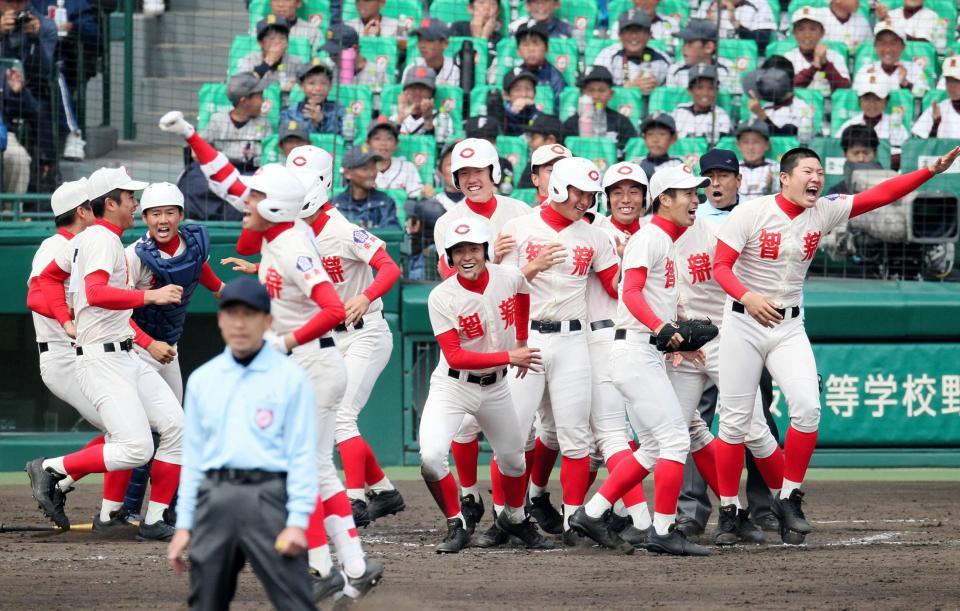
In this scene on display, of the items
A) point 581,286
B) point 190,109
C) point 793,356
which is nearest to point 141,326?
point 581,286

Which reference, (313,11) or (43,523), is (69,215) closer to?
(43,523)

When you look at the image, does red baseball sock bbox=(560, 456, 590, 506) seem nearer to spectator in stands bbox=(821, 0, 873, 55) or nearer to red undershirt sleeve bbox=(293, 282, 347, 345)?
red undershirt sleeve bbox=(293, 282, 347, 345)

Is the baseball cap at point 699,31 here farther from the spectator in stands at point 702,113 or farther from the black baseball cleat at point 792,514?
the black baseball cleat at point 792,514

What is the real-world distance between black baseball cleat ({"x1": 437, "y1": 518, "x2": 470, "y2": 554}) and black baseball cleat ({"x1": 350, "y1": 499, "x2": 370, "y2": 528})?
71 cm

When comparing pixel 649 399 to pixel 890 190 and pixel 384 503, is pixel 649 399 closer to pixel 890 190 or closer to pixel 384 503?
pixel 890 190

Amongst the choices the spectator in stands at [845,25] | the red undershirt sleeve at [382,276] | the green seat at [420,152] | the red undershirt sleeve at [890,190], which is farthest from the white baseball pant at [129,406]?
the spectator in stands at [845,25]

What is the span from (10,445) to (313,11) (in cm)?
466

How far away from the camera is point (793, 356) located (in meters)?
7.14

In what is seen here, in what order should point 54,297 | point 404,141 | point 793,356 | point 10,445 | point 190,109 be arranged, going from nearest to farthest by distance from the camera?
point 793,356 → point 54,297 → point 10,445 → point 404,141 → point 190,109

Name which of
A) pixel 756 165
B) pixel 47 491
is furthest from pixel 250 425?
pixel 756 165

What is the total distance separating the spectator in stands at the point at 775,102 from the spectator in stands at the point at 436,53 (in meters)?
2.28

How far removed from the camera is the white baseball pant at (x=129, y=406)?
737cm

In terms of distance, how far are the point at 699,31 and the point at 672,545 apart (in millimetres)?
6237

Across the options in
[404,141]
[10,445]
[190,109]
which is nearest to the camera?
[10,445]
